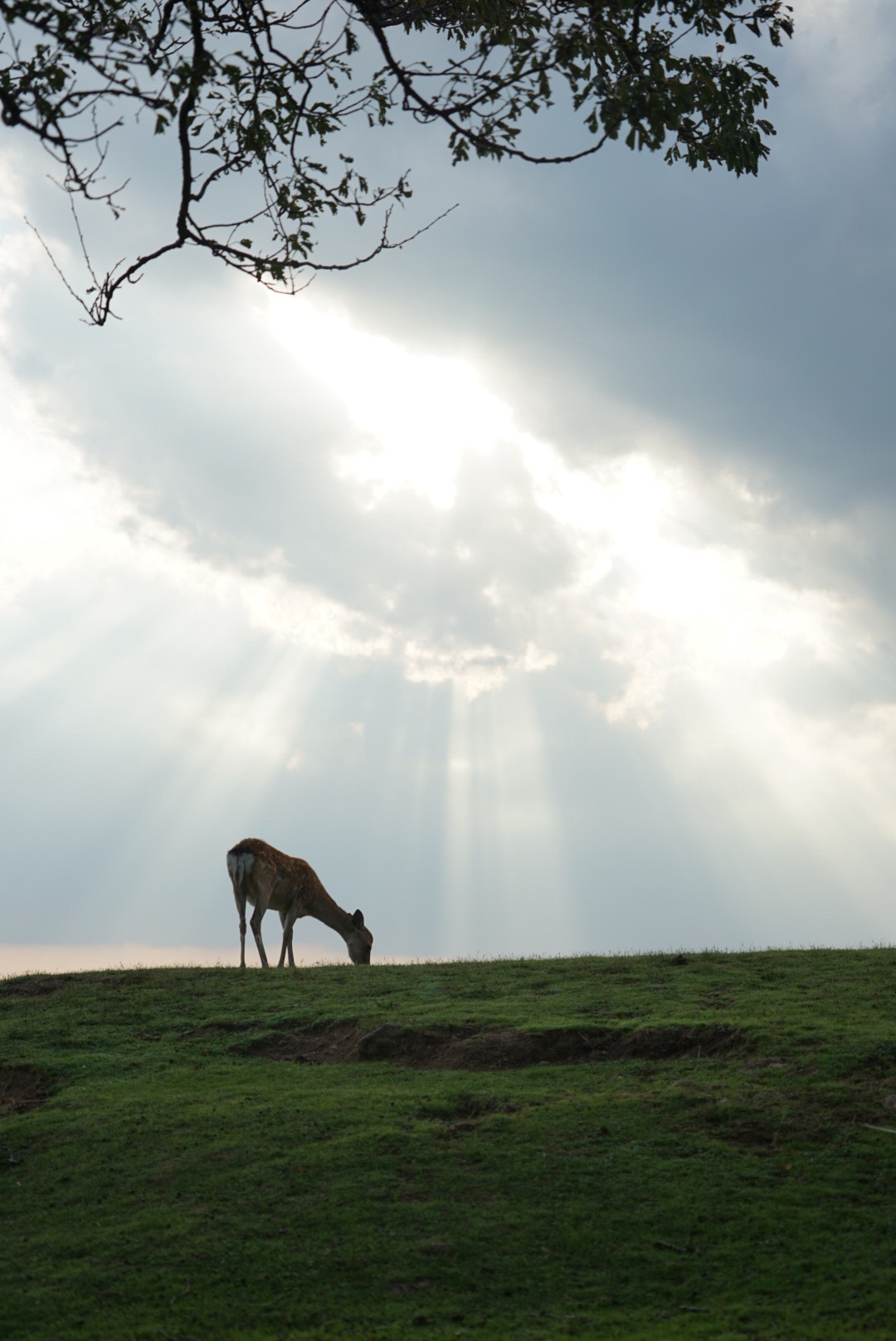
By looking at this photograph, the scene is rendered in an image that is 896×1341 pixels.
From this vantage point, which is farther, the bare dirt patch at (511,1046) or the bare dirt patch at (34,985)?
the bare dirt patch at (34,985)

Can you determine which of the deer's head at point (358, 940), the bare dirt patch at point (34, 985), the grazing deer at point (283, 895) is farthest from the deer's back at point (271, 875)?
the bare dirt patch at point (34, 985)

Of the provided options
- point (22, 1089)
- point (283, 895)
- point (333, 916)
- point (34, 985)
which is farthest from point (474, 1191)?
point (333, 916)

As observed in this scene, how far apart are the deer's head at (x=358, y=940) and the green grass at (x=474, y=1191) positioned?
8.48 meters

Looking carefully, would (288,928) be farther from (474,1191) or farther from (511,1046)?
(474,1191)

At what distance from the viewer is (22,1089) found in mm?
11766

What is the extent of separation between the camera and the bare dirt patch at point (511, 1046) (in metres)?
10.8

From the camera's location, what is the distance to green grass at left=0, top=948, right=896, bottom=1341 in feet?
21.9

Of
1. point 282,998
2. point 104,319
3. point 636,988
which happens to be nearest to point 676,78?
point 104,319

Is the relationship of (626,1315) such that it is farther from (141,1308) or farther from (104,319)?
(104,319)

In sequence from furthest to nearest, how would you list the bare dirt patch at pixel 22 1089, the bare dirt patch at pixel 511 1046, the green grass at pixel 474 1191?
the bare dirt patch at pixel 22 1089 → the bare dirt patch at pixel 511 1046 → the green grass at pixel 474 1191

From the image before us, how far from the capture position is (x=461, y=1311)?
659 cm

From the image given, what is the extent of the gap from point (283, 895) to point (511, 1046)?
9.12 metres

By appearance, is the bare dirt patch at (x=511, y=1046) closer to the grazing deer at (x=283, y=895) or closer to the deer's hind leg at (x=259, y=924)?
the grazing deer at (x=283, y=895)

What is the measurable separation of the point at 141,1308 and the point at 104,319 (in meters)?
6.93
